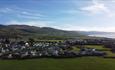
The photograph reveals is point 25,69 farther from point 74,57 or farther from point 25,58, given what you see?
point 74,57

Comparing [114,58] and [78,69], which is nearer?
[78,69]

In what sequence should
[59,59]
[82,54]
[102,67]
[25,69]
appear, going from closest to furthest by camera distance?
[25,69] < [102,67] < [59,59] < [82,54]

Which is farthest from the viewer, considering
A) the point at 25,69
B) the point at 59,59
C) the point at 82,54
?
the point at 82,54

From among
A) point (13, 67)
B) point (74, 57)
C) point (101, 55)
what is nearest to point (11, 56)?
point (13, 67)

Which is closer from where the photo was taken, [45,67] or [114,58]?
[45,67]

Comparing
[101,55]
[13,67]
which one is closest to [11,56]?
[13,67]

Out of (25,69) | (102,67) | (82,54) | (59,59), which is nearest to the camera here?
(25,69)

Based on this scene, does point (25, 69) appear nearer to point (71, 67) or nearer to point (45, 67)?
point (45, 67)

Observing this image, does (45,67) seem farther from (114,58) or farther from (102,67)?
(114,58)
